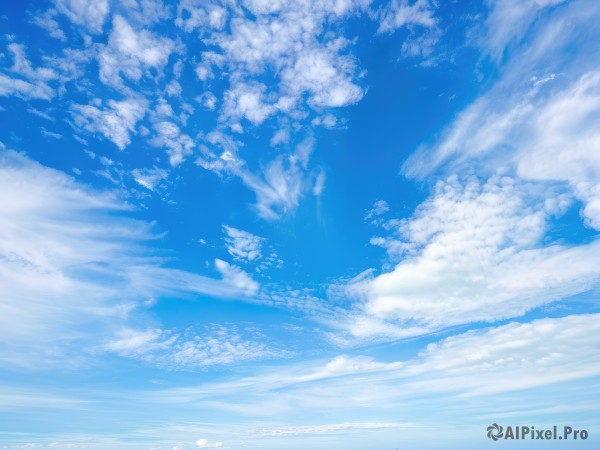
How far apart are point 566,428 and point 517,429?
11.4 meters

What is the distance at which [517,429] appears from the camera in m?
85.4

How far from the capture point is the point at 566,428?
85.8 metres
